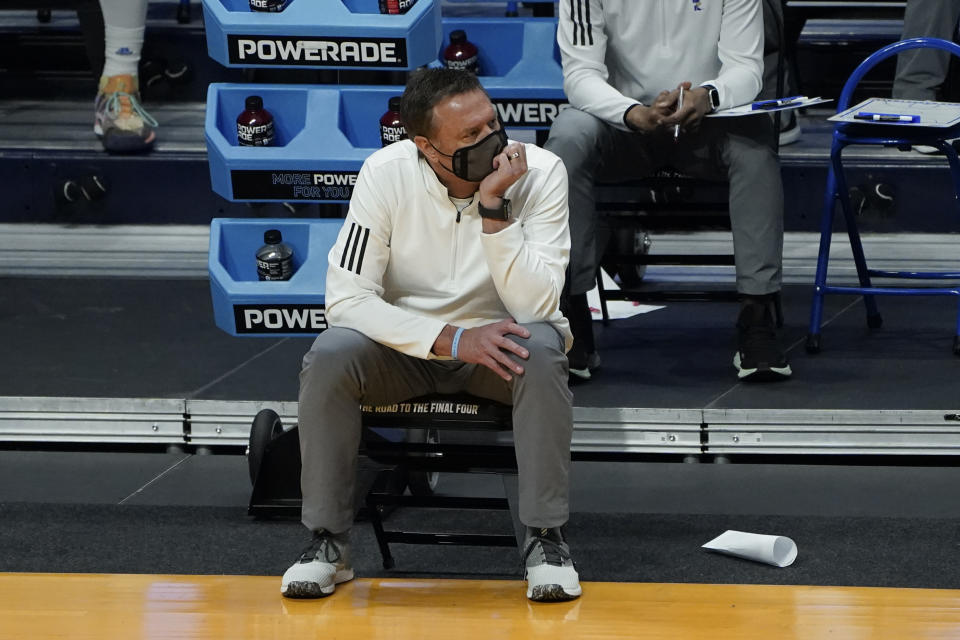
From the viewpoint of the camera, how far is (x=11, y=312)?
4281 millimetres

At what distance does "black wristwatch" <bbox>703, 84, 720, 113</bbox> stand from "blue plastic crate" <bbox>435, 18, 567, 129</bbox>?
43 centimetres

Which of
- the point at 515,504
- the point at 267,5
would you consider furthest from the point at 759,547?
the point at 267,5

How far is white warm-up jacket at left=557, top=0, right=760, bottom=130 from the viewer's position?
3.54 m

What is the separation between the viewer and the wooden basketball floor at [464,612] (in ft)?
8.02

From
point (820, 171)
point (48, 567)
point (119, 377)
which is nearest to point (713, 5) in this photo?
point (820, 171)

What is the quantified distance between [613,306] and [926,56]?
1258 mm

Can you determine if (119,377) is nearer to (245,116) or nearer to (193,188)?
(245,116)

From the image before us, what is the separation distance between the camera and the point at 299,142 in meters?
3.39

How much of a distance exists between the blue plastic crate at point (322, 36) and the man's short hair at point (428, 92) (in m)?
0.68

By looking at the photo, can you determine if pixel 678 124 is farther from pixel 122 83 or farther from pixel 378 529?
pixel 122 83

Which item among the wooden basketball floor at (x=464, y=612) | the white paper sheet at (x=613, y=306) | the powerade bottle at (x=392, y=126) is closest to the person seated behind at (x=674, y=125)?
the powerade bottle at (x=392, y=126)

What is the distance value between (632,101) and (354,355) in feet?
4.21

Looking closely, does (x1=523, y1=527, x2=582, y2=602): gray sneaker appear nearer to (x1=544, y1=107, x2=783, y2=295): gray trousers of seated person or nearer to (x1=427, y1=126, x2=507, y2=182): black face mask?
(x1=427, y1=126, x2=507, y2=182): black face mask

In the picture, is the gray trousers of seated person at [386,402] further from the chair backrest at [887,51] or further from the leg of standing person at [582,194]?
the chair backrest at [887,51]
